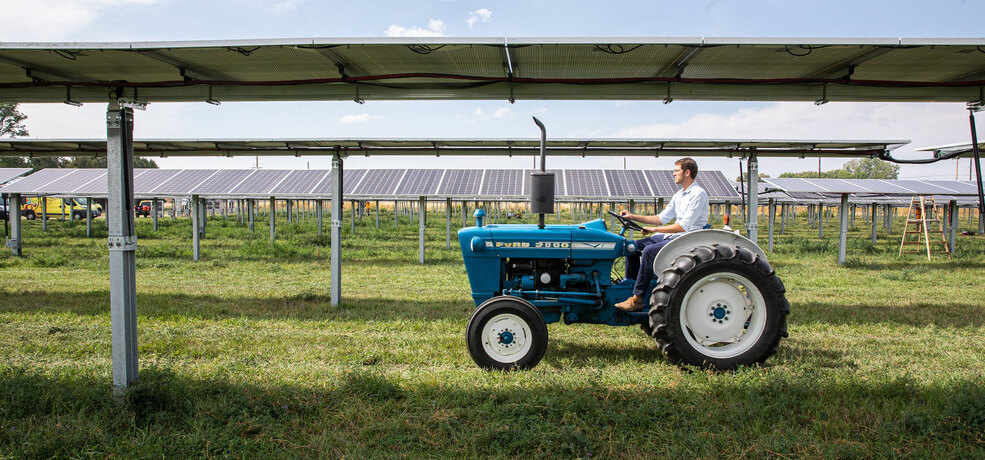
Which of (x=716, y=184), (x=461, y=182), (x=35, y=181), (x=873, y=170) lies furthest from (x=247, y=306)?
(x=873, y=170)

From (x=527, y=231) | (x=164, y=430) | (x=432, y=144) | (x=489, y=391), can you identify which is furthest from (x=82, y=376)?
(x=432, y=144)

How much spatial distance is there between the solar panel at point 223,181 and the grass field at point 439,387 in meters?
9.68

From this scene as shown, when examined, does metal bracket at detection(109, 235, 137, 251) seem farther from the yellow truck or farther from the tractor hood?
the yellow truck

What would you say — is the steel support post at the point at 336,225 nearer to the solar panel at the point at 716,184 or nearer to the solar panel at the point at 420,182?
the solar panel at the point at 420,182

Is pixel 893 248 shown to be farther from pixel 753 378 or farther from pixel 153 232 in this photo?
pixel 153 232

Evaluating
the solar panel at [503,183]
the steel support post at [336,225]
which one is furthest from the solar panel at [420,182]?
the steel support post at [336,225]

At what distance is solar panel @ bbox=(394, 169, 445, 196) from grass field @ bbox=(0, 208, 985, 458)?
8656 millimetres

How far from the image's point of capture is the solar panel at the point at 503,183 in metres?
17.9

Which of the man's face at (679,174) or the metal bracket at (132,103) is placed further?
the man's face at (679,174)

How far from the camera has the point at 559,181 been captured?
19.9 metres

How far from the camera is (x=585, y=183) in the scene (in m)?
19.5

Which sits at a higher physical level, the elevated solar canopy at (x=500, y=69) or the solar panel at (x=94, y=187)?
the elevated solar canopy at (x=500, y=69)

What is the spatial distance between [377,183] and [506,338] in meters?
15.3

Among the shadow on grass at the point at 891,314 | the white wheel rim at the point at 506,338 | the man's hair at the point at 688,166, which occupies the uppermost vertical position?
the man's hair at the point at 688,166
